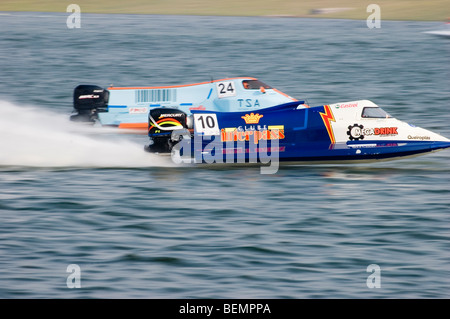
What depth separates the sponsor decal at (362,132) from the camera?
1555 cm

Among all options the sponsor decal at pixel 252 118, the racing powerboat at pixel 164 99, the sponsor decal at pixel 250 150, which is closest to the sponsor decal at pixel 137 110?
the racing powerboat at pixel 164 99

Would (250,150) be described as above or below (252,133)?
below

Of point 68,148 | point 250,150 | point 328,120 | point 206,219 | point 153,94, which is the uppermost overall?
point 153,94

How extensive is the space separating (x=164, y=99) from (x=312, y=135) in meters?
5.61

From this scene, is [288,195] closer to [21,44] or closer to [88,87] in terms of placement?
[88,87]

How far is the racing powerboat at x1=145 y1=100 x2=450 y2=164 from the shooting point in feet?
51.1

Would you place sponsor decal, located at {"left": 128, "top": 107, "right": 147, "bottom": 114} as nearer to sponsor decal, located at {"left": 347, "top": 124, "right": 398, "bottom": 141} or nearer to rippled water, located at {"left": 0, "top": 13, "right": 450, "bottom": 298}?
rippled water, located at {"left": 0, "top": 13, "right": 450, "bottom": 298}

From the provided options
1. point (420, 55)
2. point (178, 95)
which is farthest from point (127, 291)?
point (420, 55)

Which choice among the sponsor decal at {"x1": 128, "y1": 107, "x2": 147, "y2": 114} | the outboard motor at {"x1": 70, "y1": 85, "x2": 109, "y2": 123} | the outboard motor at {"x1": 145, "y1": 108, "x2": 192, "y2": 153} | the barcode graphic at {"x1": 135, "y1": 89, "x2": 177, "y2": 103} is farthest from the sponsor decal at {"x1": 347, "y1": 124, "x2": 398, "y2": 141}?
the outboard motor at {"x1": 70, "y1": 85, "x2": 109, "y2": 123}

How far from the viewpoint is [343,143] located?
1562 centimetres

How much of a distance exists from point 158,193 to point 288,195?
2.40m

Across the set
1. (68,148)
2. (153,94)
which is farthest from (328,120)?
(68,148)

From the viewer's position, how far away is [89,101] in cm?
2006

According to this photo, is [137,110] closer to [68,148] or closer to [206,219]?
[68,148]
